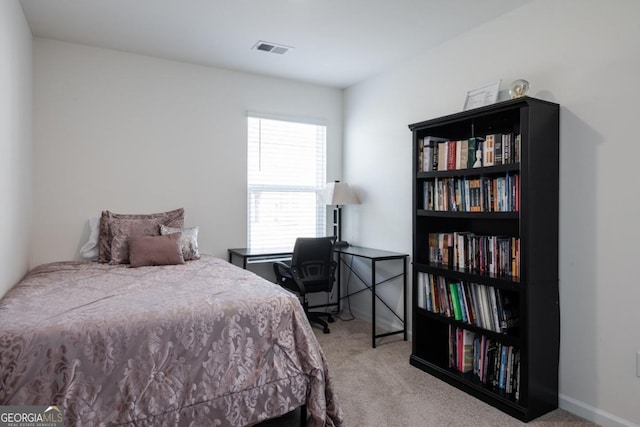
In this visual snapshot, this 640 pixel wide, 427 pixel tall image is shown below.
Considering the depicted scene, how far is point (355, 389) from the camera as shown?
261 cm

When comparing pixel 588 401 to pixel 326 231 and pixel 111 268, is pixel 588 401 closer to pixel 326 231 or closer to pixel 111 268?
pixel 326 231

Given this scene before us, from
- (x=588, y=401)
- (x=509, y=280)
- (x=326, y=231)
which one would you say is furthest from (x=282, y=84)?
(x=588, y=401)

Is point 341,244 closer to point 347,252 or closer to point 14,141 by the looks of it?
point 347,252

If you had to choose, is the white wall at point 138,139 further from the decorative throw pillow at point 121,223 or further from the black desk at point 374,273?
the black desk at point 374,273

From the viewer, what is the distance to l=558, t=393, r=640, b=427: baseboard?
84.8 inches

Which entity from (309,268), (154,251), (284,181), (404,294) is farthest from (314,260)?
(154,251)

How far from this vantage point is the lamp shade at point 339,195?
4.07m

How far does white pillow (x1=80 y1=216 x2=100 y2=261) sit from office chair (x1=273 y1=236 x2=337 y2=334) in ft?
4.94

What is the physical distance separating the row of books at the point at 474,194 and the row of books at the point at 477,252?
20cm

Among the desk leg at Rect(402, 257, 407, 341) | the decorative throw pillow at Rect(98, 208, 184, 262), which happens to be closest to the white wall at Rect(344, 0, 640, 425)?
the desk leg at Rect(402, 257, 407, 341)

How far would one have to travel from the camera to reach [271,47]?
3.39 m

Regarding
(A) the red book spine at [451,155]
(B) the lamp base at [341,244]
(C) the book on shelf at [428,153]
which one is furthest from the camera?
(B) the lamp base at [341,244]

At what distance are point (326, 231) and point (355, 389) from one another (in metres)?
2.19

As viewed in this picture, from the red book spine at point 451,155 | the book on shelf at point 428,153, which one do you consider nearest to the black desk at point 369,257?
the book on shelf at point 428,153
